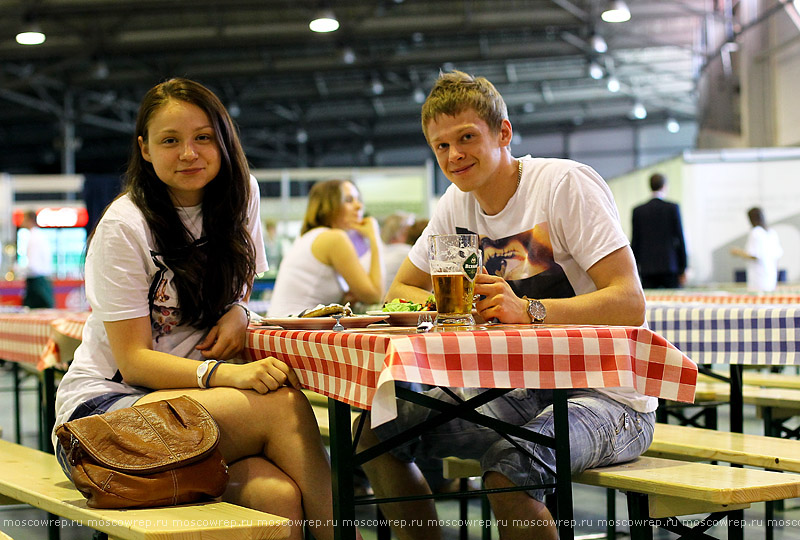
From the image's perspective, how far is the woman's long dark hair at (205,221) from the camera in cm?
192

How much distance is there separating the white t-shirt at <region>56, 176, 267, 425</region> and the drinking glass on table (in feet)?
2.07

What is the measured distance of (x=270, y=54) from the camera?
14016mm

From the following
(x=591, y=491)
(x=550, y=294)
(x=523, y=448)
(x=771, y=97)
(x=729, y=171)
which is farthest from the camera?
(x=771, y=97)

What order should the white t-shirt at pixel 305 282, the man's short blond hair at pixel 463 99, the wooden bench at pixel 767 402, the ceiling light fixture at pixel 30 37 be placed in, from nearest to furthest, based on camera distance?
1. the man's short blond hair at pixel 463 99
2. the wooden bench at pixel 767 402
3. the white t-shirt at pixel 305 282
4. the ceiling light fixture at pixel 30 37

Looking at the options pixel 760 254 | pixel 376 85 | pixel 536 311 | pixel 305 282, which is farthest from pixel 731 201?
pixel 536 311

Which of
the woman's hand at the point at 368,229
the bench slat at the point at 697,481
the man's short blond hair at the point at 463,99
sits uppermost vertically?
the man's short blond hair at the point at 463,99

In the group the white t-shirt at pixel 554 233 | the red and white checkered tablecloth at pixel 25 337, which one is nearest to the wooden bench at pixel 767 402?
the white t-shirt at pixel 554 233

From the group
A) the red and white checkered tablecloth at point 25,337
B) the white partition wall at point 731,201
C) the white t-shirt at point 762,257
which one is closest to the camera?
the red and white checkered tablecloth at point 25,337

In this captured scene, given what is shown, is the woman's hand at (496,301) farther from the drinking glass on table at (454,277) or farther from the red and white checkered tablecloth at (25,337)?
the red and white checkered tablecloth at (25,337)

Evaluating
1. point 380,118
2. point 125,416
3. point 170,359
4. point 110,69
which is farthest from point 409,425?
point 380,118

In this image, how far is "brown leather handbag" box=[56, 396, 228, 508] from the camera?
4.94 ft

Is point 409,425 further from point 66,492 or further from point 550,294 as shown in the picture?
point 66,492

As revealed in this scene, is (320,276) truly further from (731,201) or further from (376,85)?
(376,85)

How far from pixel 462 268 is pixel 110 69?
14440 millimetres
